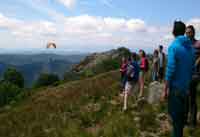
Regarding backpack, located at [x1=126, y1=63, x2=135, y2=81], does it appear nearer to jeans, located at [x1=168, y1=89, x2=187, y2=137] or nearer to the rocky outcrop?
jeans, located at [x1=168, y1=89, x2=187, y2=137]

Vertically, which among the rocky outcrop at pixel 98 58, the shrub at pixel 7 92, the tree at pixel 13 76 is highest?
the rocky outcrop at pixel 98 58

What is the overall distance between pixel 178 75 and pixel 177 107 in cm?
53

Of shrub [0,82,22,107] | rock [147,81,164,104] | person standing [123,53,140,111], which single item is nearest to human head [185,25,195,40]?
person standing [123,53,140,111]

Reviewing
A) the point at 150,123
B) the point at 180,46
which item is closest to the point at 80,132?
the point at 150,123

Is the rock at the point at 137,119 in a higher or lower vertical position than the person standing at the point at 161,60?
lower

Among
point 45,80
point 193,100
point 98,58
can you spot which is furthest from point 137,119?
point 98,58

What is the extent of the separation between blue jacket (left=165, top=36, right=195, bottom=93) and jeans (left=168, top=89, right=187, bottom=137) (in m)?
0.10

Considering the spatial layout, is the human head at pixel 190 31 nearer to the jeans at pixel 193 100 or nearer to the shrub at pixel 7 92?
the jeans at pixel 193 100

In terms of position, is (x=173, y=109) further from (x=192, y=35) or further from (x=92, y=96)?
(x=92, y=96)

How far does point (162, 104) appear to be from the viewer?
9.23 metres

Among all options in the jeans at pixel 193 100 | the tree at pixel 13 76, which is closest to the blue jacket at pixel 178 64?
the jeans at pixel 193 100

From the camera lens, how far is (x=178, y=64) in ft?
14.9

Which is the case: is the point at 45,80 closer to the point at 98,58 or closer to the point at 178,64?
the point at 98,58

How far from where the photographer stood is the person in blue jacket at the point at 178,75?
14.7 feet
